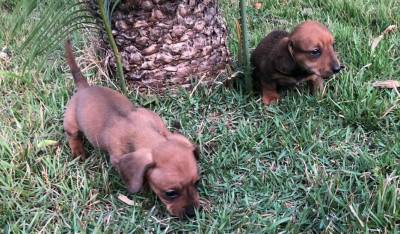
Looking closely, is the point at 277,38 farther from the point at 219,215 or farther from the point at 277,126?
the point at 219,215

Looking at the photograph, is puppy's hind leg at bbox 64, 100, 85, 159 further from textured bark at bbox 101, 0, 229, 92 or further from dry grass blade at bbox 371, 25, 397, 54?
dry grass blade at bbox 371, 25, 397, 54

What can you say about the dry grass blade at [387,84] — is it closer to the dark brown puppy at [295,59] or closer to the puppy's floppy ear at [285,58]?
the dark brown puppy at [295,59]

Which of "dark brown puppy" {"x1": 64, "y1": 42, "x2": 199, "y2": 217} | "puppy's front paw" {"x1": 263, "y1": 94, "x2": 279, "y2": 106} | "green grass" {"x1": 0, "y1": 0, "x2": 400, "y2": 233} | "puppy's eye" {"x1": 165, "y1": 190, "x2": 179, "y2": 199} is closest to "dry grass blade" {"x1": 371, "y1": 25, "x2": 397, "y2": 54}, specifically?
"green grass" {"x1": 0, "y1": 0, "x2": 400, "y2": 233}

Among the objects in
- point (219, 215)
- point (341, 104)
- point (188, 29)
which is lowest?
point (219, 215)

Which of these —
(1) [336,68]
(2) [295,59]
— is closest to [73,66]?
(2) [295,59]

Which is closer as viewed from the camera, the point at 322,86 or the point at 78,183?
the point at 78,183

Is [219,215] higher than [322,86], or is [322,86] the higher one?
[322,86]

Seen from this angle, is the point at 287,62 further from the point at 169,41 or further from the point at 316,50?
the point at 169,41

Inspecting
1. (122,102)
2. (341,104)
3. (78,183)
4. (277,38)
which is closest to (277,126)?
(341,104)
